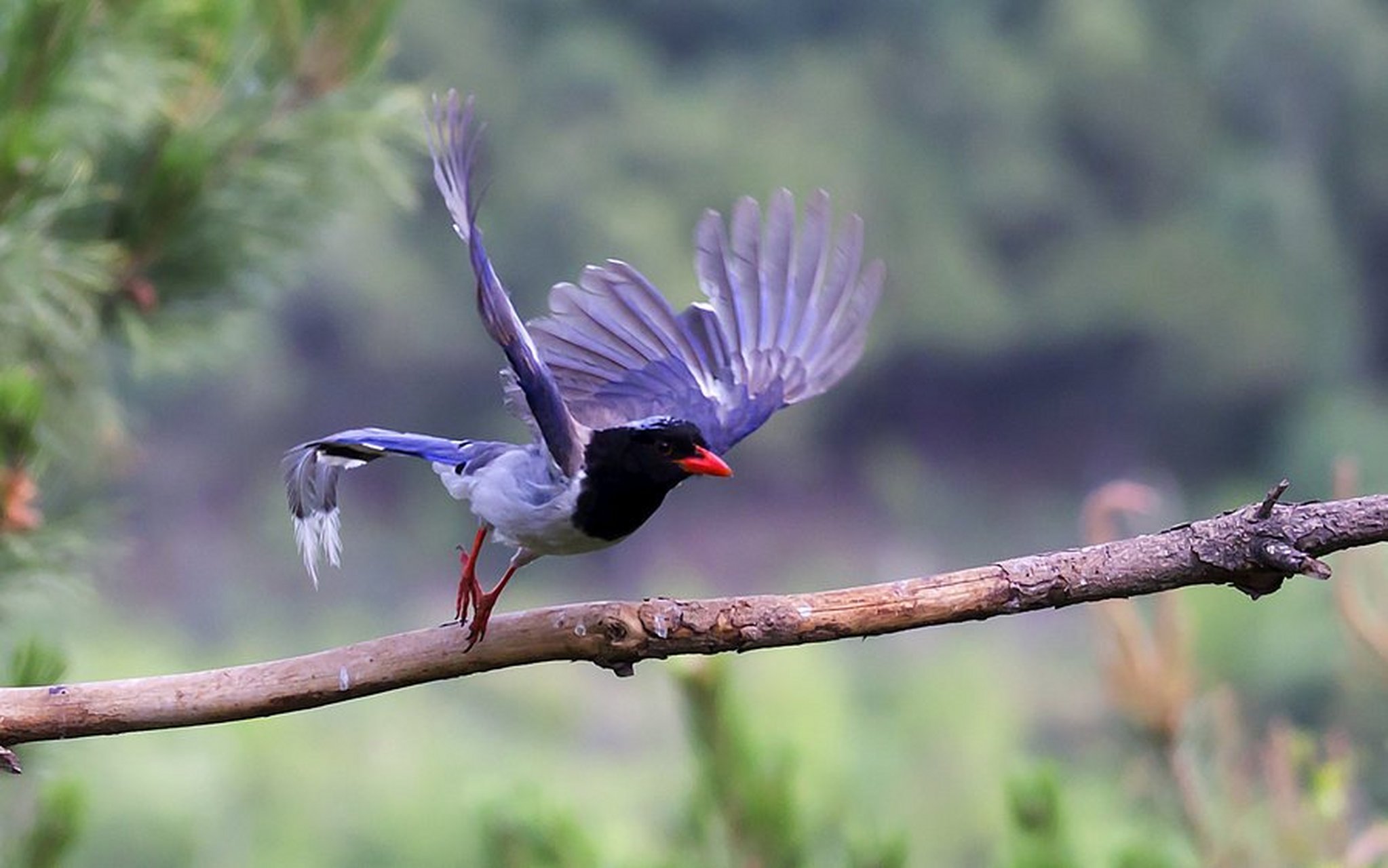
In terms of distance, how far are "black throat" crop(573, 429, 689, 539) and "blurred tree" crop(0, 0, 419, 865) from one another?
0.41 meters

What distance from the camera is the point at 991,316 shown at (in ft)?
23.9

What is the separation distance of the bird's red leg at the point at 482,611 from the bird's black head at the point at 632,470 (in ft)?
0.26

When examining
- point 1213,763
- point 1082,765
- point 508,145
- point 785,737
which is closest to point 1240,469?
point 1082,765

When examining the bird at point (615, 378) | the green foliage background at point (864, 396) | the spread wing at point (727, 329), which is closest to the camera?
the bird at point (615, 378)

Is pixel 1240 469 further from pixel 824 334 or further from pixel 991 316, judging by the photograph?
pixel 824 334

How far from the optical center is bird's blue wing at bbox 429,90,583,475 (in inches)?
53.2

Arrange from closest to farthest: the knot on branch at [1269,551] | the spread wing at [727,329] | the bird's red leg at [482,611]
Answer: the knot on branch at [1269,551], the bird's red leg at [482,611], the spread wing at [727,329]

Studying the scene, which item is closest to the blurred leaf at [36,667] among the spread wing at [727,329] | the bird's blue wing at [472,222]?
the bird's blue wing at [472,222]

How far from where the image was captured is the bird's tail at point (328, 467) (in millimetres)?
1531

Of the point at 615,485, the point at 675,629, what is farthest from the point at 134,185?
the point at 675,629

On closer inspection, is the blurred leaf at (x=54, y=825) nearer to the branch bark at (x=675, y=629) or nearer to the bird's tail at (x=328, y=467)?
the branch bark at (x=675, y=629)

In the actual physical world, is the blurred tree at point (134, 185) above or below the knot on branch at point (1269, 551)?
above

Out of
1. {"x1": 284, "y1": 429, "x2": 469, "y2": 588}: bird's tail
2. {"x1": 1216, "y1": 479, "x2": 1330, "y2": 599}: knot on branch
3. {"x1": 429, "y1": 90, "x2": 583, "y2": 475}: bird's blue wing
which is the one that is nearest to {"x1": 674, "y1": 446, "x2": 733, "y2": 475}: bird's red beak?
{"x1": 429, "y1": 90, "x2": 583, "y2": 475}: bird's blue wing

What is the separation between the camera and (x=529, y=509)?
1.45 meters
